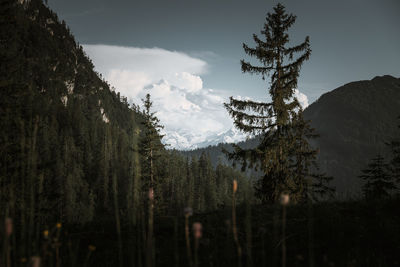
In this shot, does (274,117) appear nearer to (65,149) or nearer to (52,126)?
(52,126)

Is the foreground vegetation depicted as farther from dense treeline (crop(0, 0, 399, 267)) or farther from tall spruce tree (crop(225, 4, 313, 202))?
tall spruce tree (crop(225, 4, 313, 202))

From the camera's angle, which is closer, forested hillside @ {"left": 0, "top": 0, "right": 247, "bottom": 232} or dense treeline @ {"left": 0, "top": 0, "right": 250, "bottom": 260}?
dense treeline @ {"left": 0, "top": 0, "right": 250, "bottom": 260}

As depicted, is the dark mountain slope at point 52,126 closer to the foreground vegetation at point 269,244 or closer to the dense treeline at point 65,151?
the dense treeline at point 65,151

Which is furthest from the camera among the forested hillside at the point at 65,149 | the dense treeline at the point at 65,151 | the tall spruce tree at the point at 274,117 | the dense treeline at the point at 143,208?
the tall spruce tree at the point at 274,117

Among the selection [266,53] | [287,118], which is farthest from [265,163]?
[266,53]

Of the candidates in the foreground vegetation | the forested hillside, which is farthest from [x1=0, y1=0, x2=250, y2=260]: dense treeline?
the foreground vegetation

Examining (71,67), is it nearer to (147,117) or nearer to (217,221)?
(147,117)

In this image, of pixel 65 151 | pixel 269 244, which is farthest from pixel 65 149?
pixel 269 244

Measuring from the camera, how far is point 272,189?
1194 centimetres

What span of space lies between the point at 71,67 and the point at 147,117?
140164mm

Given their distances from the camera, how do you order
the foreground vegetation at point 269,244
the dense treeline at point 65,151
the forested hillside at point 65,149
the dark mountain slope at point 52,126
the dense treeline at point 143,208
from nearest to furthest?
the dense treeline at point 143,208
the foreground vegetation at point 269,244
the dense treeline at point 65,151
the forested hillside at point 65,149
the dark mountain slope at point 52,126

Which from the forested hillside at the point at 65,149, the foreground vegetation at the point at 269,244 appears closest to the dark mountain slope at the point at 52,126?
the forested hillside at the point at 65,149

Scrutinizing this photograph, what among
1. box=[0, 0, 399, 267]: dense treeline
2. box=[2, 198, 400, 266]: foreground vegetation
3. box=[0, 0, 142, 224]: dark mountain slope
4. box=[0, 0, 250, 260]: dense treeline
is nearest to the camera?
box=[0, 0, 399, 267]: dense treeline

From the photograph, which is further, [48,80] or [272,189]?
[48,80]
